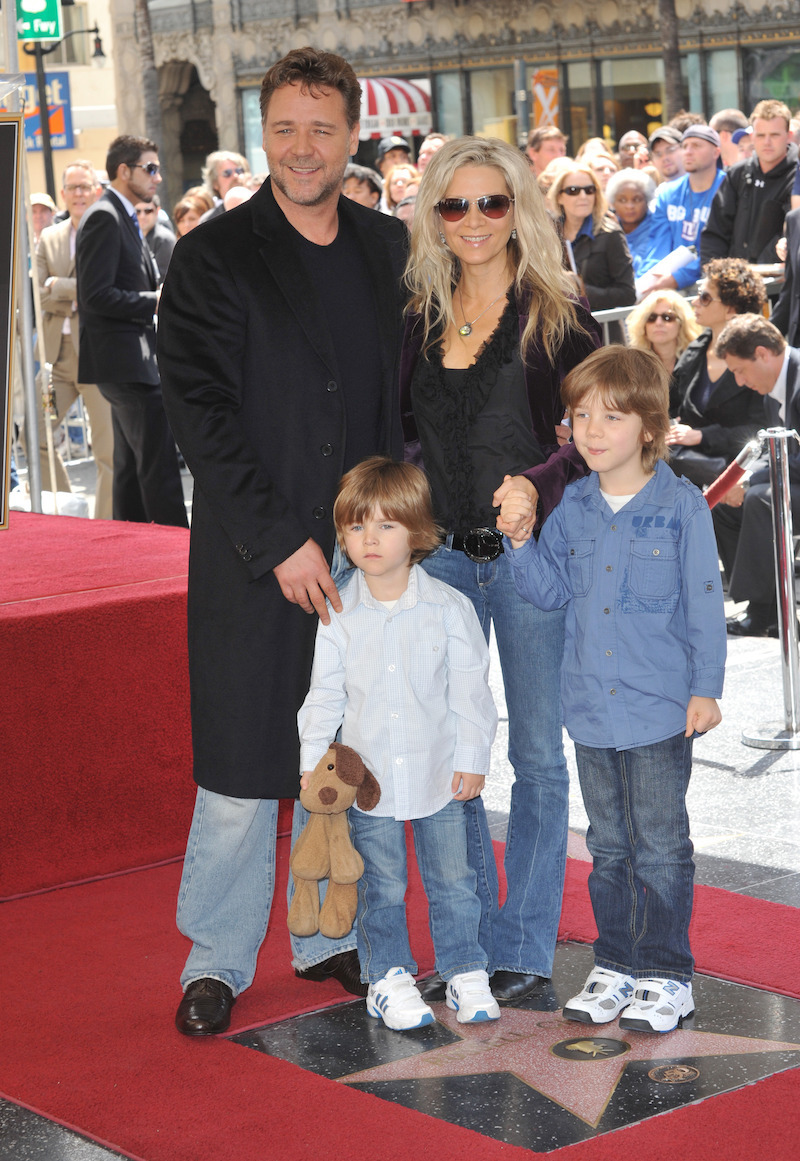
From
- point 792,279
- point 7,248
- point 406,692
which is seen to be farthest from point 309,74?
point 792,279

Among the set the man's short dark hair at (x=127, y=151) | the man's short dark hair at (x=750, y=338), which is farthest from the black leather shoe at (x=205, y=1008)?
the man's short dark hair at (x=127, y=151)

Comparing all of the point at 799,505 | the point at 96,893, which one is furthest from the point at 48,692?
the point at 799,505

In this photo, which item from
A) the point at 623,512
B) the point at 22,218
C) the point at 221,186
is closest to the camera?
the point at 623,512

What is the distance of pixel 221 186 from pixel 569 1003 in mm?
10374

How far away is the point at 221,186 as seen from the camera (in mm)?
12578

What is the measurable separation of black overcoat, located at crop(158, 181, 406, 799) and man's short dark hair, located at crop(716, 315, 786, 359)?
396 cm

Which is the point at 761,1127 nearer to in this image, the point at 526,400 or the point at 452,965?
the point at 452,965

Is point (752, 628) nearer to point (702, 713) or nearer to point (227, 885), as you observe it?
point (702, 713)

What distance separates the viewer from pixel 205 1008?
3.27 meters

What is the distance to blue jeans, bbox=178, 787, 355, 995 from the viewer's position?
11.0 ft

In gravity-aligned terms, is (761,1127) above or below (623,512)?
below

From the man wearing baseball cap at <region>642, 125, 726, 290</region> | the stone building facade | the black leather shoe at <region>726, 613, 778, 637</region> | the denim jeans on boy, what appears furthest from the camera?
the stone building facade

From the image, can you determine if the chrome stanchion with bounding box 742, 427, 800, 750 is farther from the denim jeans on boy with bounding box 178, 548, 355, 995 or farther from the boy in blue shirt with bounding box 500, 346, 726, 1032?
the denim jeans on boy with bounding box 178, 548, 355, 995

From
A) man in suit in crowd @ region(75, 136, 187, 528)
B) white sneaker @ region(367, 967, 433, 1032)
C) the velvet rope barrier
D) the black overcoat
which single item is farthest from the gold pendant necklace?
man in suit in crowd @ region(75, 136, 187, 528)
